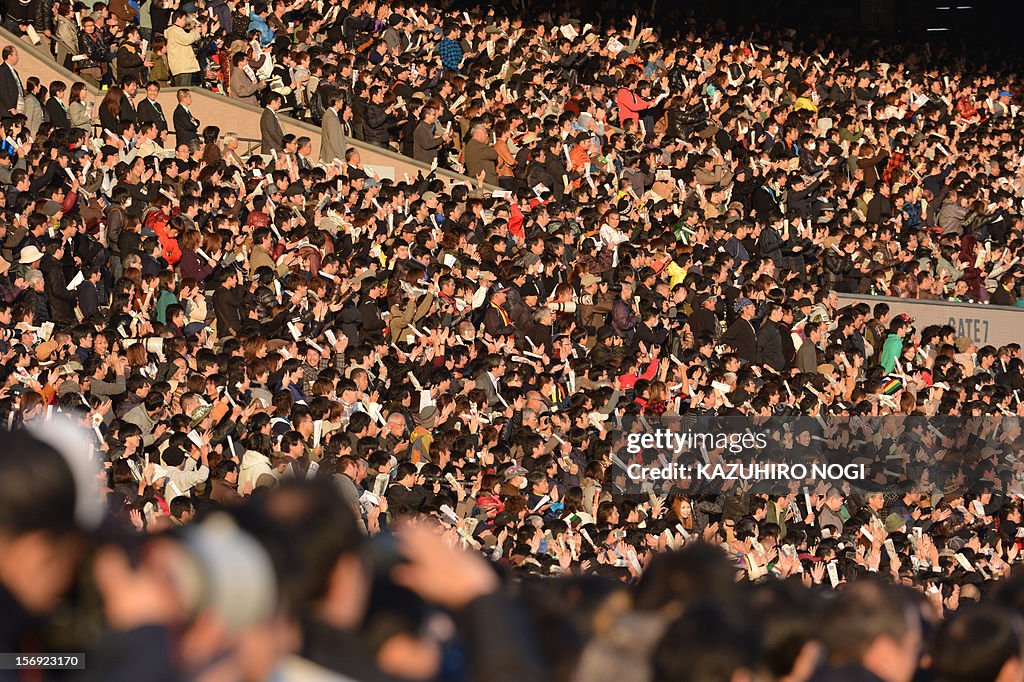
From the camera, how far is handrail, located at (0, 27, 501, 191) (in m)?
19.5

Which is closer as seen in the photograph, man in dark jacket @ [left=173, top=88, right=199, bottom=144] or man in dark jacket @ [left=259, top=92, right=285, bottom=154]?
man in dark jacket @ [left=173, top=88, right=199, bottom=144]

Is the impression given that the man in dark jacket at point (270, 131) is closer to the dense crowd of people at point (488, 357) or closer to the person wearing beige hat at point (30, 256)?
the dense crowd of people at point (488, 357)

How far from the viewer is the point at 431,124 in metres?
20.5

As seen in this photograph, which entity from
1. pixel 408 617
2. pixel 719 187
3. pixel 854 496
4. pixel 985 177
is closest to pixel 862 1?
pixel 985 177

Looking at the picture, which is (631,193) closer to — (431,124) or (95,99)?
(431,124)

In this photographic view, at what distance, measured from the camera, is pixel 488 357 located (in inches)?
562

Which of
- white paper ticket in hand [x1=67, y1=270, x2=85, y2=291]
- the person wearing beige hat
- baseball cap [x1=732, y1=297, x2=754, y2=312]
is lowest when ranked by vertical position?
baseball cap [x1=732, y1=297, x2=754, y2=312]

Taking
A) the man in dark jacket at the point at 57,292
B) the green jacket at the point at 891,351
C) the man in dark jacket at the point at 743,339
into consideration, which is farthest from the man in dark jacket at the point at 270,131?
the green jacket at the point at 891,351
